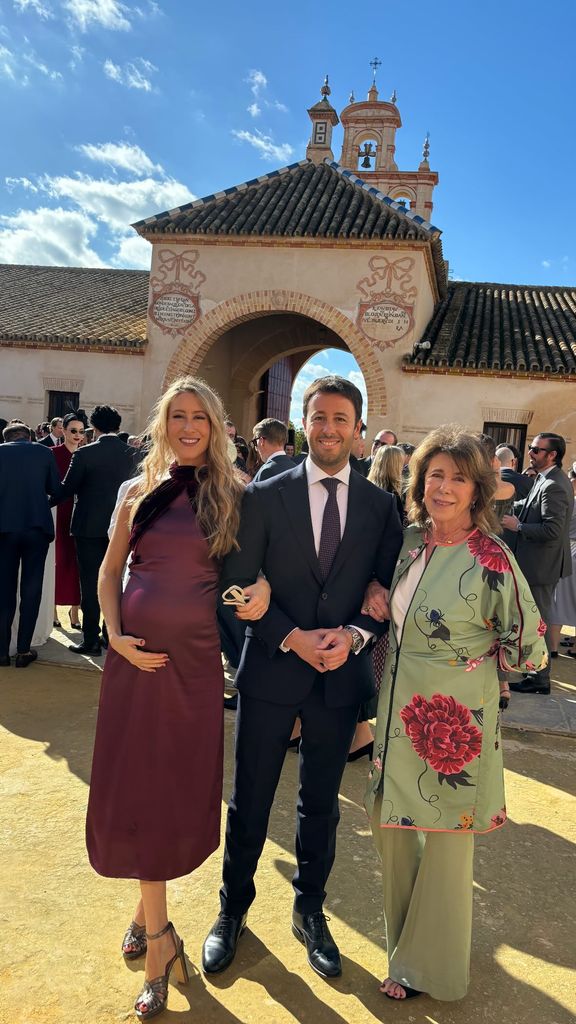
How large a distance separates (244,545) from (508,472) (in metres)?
4.49

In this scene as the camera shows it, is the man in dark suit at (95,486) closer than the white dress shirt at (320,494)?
No

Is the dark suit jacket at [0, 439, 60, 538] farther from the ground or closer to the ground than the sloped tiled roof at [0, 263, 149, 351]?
closer to the ground

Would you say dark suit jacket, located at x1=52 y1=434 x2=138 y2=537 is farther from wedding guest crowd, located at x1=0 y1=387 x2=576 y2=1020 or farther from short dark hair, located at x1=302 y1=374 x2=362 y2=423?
short dark hair, located at x1=302 y1=374 x2=362 y2=423

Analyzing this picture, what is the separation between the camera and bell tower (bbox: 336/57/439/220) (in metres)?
22.6

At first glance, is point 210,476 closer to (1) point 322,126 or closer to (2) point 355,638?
(2) point 355,638

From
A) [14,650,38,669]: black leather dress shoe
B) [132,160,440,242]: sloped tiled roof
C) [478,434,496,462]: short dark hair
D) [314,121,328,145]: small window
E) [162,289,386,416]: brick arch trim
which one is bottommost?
[14,650,38,669]: black leather dress shoe

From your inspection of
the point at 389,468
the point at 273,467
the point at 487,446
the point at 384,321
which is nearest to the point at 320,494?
the point at 487,446

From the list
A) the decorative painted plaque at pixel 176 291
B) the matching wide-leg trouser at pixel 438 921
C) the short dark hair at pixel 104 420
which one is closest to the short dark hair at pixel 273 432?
the short dark hair at pixel 104 420

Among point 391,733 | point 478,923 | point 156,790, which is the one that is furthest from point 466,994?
point 156,790

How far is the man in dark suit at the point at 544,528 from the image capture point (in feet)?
19.0

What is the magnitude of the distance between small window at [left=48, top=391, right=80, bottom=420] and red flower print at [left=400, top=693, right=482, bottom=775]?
15.2 meters

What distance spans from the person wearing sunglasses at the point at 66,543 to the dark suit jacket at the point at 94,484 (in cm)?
80

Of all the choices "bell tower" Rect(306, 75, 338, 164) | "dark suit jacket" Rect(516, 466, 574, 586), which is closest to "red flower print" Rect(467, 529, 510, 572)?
"dark suit jacket" Rect(516, 466, 574, 586)

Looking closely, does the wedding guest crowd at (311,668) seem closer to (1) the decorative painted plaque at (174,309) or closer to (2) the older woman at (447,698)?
(2) the older woman at (447,698)
